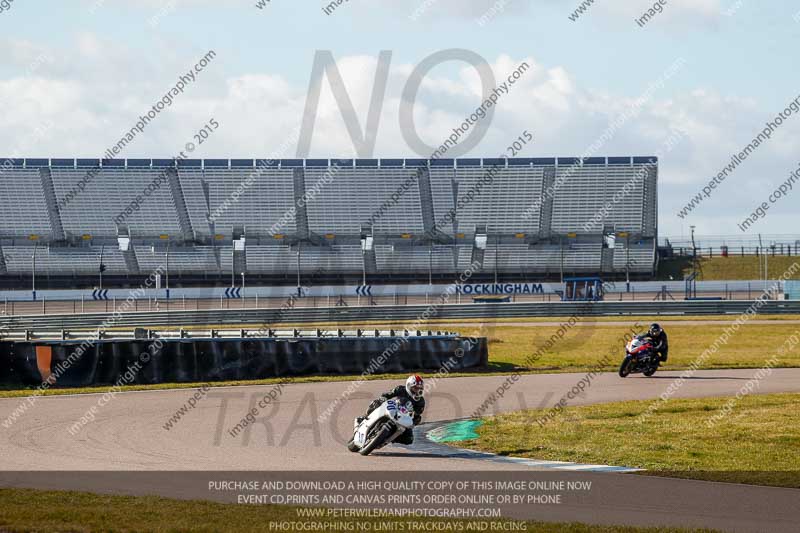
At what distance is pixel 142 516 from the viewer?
10477 mm

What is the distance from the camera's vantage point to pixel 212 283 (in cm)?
7181

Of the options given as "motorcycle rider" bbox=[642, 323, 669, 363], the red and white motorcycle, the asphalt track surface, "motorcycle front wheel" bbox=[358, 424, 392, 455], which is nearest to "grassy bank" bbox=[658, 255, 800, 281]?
"motorcycle rider" bbox=[642, 323, 669, 363]

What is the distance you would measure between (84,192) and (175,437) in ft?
216

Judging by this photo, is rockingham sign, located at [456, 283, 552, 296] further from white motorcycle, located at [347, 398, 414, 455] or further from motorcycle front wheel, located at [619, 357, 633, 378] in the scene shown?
white motorcycle, located at [347, 398, 414, 455]

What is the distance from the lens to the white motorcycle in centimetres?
1527

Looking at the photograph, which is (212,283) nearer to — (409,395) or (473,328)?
(473,328)

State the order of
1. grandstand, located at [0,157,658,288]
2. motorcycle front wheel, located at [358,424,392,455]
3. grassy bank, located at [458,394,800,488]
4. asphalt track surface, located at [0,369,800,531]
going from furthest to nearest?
grandstand, located at [0,157,658,288] → motorcycle front wheel, located at [358,424,392,455] → grassy bank, located at [458,394,800,488] → asphalt track surface, located at [0,369,800,531]

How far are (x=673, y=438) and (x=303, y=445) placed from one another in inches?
227

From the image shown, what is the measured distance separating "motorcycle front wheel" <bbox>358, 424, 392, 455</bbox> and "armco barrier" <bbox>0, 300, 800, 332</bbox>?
115 feet

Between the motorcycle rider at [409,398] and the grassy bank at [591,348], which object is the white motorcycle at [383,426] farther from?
the grassy bank at [591,348]

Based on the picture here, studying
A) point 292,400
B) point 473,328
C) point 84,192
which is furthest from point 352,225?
point 292,400

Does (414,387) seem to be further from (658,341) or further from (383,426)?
(658,341)

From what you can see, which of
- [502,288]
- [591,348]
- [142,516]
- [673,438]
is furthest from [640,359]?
[502,288]

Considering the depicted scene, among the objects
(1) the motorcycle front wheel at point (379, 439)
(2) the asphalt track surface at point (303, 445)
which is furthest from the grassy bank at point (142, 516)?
(1) the motorcycle front wheel at point (379, 439)
